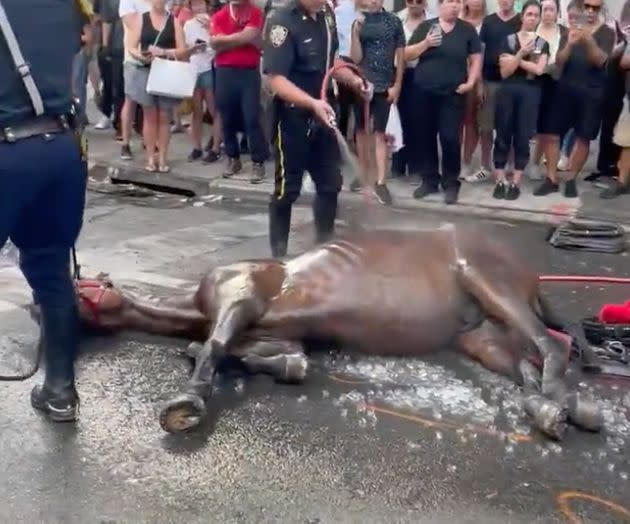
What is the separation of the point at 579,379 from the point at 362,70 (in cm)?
514

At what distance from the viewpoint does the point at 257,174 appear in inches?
416

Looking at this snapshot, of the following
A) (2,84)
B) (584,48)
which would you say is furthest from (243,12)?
(2,84)

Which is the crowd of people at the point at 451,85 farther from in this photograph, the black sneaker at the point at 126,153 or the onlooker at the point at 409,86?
the black sneaker at the point at 126,153

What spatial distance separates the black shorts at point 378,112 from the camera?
31.1ft

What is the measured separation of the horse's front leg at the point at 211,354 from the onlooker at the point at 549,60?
5591 millimetres

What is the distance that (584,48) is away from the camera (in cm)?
934

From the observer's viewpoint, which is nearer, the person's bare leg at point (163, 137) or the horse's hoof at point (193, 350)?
the horse's hoof at point (193, 350)

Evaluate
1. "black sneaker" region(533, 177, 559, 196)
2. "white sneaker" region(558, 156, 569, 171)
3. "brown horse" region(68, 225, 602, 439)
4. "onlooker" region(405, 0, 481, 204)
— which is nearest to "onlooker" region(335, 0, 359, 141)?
"onlooker" region(405, 0, 481, 204)

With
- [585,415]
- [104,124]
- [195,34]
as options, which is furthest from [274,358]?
[104,124]

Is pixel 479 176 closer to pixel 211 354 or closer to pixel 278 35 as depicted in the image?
pixel 278 35

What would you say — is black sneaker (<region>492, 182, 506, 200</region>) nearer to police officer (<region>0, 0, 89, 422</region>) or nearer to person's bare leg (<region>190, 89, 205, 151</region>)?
person's bare leg (<region>190, 89, 205, 151</region>)

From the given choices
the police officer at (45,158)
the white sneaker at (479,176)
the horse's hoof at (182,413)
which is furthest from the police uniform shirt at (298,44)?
the white sneaker at (479,176)

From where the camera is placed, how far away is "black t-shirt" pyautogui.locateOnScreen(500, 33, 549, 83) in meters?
9.34

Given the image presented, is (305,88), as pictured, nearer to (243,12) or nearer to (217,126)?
(243,12)
